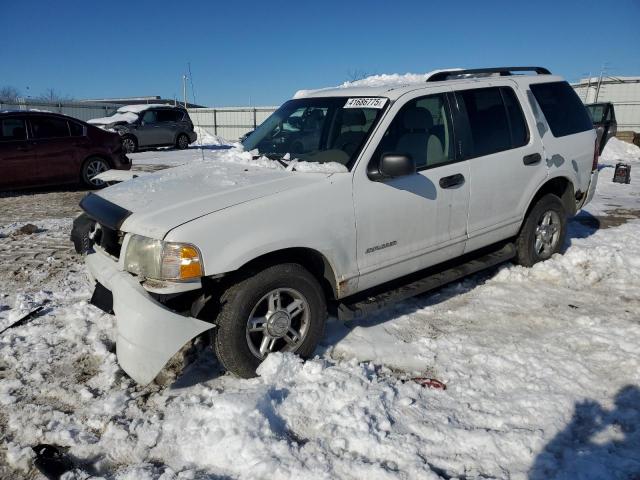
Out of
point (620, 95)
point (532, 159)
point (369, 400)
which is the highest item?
point (620, 95)

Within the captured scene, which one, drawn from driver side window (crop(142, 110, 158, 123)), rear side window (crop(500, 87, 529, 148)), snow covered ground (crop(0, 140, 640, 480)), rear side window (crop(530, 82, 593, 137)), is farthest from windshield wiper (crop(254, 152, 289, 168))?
driver side window (crop(142, 110, 158, 123))

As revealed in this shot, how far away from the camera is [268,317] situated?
3.31 metres

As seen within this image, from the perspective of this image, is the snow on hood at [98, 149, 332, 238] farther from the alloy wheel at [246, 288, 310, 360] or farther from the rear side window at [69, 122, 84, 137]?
the rear side window at [69, 122, 84, 137]

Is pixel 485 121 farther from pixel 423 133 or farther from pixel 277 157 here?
pixel 277 157

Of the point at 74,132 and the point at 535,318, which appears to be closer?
the point at 535,318

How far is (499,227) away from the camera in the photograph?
470cm

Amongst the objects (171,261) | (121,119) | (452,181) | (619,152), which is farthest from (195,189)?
(619,152)

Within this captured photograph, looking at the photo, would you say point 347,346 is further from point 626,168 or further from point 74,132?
point 626,168

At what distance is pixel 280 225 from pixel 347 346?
115 cm

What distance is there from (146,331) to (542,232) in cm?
413

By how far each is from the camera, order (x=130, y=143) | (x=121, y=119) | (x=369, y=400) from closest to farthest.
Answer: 1. (x=369, y=400)
2. (x=130, y=143)
3. (x=121, y=119)

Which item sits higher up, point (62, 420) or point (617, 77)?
point (617, 77)

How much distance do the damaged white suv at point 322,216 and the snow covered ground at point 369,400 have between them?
0.33 meters

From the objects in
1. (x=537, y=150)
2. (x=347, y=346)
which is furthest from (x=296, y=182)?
(x=537, y=150)
